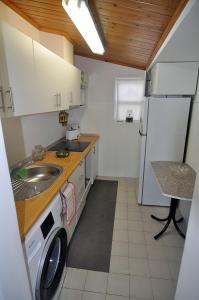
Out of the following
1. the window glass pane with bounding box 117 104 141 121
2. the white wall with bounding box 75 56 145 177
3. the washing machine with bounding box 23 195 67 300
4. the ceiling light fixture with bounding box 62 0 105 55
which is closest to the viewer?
the washing machine with bounding box 23 195 67 300

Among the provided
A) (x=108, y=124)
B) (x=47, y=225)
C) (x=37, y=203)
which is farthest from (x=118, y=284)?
(x=108, y=124)

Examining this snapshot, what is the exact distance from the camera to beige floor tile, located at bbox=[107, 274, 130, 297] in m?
1.49

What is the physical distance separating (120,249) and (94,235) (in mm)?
359

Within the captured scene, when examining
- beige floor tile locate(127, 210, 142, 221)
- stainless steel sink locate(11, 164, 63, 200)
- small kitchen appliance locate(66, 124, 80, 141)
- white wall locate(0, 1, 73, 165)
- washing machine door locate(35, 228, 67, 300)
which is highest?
white wall locate(0, 1, 73, 165)

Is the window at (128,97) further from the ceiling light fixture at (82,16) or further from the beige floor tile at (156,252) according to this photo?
the beige floor tile at (156,252)

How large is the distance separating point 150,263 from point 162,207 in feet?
3.49

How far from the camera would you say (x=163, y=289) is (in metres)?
1.51

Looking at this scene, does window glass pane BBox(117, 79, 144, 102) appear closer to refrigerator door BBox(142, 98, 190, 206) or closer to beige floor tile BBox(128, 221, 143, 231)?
refrigerator door BBox(142, 98, 190, 206)

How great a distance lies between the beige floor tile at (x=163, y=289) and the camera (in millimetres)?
1453

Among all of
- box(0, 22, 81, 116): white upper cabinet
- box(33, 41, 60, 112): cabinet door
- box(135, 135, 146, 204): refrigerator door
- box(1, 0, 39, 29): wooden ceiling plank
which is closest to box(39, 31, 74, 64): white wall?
box(1, 0, 39, 29): wooden ceiling plank

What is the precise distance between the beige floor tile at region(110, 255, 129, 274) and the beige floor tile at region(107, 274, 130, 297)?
51 mm

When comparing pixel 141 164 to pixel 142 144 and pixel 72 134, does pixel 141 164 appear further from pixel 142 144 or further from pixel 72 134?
pixel 72 134

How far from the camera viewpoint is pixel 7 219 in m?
0.68

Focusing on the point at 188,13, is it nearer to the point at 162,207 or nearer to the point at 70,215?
the point at 70,215
